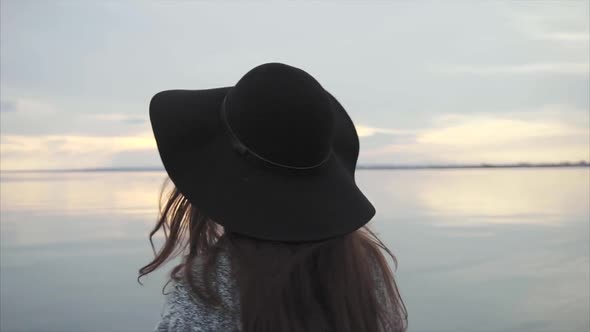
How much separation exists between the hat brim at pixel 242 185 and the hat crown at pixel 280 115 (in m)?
0.04

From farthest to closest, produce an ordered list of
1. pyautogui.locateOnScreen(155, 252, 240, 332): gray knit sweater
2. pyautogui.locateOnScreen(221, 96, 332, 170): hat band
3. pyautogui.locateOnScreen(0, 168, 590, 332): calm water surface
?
1. pyautogui.locateOnScreen(0, 168, 590, 332): calm water surface
2. pyautogui.locateOnScreen(221, 96, 332, 170): hat band
3. pyautogui.locateOnScreen(155, 252, 240, 332): gray knit sweater

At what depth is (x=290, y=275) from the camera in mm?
1230

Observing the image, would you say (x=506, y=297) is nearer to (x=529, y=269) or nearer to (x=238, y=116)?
(x=529, y=269)

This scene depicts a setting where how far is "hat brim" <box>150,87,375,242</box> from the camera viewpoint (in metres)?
1.23

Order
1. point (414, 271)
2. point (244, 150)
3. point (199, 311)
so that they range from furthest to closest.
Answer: point (414, 271) → point (244, 150) → point (199, 311)

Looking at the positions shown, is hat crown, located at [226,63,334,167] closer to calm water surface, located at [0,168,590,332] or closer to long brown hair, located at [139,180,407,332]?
long brown hair, located at [139,180,407,332]

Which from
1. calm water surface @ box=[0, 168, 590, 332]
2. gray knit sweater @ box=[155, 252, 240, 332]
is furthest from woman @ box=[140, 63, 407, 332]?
calm water surface @ box=[0, 168, 590, 332]

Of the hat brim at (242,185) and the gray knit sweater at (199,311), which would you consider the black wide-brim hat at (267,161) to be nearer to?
the hat brim at (242,185)

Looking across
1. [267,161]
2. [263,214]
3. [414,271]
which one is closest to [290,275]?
[263,214]

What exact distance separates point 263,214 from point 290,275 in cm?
14

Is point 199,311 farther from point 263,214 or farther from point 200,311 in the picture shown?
point 263,214

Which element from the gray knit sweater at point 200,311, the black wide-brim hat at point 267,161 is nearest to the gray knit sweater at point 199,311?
the gray knit sweater at point 200,311

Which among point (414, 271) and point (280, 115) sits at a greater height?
point (280, 115)

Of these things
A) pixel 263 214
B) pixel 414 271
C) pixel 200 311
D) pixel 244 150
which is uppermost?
pixel 244 150
